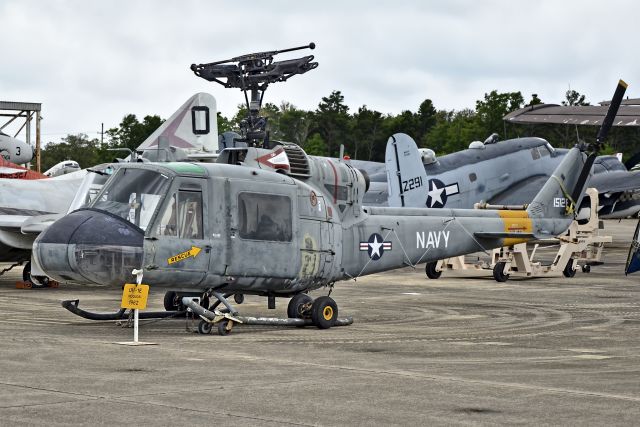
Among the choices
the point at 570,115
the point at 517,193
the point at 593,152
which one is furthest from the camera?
the point at 570,115

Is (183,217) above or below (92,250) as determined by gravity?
above

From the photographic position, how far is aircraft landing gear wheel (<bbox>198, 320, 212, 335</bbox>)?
583 inches

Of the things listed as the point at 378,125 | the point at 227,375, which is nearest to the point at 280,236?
the point at 227,375

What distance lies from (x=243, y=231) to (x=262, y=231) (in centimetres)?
33

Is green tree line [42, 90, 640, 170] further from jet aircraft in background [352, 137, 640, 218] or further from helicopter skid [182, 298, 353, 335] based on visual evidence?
helicopter skid [182, 298, 353, 335]

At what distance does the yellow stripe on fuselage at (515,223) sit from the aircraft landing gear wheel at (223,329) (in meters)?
7.08

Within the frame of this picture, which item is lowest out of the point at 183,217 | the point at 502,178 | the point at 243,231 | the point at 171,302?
the point at 171,302

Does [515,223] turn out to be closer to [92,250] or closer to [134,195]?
[134,195]

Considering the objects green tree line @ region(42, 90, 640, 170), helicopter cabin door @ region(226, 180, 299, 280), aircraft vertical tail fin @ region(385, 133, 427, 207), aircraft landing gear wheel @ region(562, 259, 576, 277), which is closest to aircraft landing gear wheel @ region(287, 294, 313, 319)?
helicopter cabin door @ region(226, 180, 299, 280)

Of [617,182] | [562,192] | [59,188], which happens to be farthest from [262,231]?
[617,182]

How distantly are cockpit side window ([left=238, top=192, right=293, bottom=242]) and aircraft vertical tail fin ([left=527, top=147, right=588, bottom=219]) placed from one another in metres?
7.59

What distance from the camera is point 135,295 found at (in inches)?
558

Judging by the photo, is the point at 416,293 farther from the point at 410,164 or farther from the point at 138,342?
the point at 138,342

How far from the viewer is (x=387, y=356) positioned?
1255 centimetres
